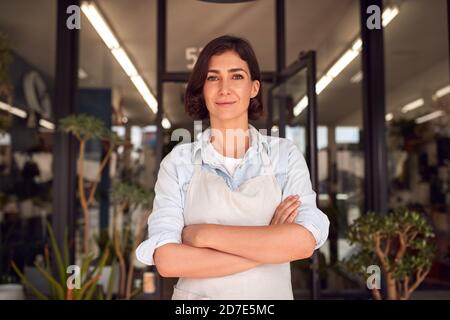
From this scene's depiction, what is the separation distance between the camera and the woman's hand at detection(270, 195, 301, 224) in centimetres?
82

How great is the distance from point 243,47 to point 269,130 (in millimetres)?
196

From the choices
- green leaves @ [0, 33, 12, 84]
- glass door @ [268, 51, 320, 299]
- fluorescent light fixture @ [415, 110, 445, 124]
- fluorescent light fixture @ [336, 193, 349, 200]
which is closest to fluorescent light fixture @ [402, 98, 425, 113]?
fluorescent light fixture @ [415, 110, 445, 124]

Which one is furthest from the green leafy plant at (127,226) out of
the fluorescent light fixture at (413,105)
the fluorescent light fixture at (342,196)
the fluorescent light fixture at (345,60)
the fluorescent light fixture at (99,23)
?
the fluorescent light fixture at (413,105)

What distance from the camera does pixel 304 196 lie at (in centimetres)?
86

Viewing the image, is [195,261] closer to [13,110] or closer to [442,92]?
[13,110]

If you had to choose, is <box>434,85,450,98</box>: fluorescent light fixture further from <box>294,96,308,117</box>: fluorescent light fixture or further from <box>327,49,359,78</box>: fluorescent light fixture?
<box>294,96,308,117</box>: fluorescent light fixture

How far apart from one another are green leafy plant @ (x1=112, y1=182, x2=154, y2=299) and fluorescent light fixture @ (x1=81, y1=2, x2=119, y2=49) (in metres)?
1.05

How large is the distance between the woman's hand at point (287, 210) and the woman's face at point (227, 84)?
196 millimetres

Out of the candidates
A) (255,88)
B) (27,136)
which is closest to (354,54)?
(27,136)

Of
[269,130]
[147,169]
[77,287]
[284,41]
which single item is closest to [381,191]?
[284,41]

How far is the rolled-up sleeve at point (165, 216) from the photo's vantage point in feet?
2.72

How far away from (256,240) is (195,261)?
120 millimetres

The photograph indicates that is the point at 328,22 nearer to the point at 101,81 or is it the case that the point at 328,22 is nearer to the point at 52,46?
the point at 101,81

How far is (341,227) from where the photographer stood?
3.80m
